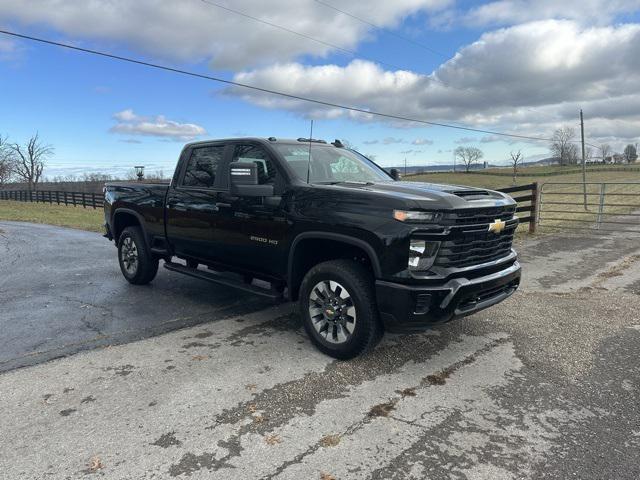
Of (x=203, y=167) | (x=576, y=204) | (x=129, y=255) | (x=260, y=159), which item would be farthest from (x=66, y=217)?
(x=260, y=159)

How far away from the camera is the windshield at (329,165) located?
16.6 feet

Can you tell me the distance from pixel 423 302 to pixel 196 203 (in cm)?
317

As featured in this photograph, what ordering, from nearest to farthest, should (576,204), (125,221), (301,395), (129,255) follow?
1. (301,395)
2. (129,255)
3. (125,221)
4. (576,204)

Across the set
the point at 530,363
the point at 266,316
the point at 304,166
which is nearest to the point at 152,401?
the point at 266,316

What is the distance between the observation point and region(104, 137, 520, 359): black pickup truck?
390cm

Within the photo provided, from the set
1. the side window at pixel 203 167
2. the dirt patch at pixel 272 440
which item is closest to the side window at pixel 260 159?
the side window at pixel 203 167

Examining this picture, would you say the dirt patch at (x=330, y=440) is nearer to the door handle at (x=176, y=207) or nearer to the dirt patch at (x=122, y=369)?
the dirt patch at (x=122, y=369)

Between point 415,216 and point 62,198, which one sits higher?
point 62,198

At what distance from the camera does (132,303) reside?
6363 mm

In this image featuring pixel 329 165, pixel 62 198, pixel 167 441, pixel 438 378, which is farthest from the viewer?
pixel 62 198

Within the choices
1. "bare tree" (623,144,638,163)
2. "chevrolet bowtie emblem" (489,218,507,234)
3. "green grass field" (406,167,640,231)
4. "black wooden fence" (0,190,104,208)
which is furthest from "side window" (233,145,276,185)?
"bare tree" (623,144,638,163)

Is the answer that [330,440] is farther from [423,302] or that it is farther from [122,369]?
[122,369]

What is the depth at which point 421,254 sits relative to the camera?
3893 millimetres

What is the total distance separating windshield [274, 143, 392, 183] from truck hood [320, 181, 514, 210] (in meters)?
0.44
